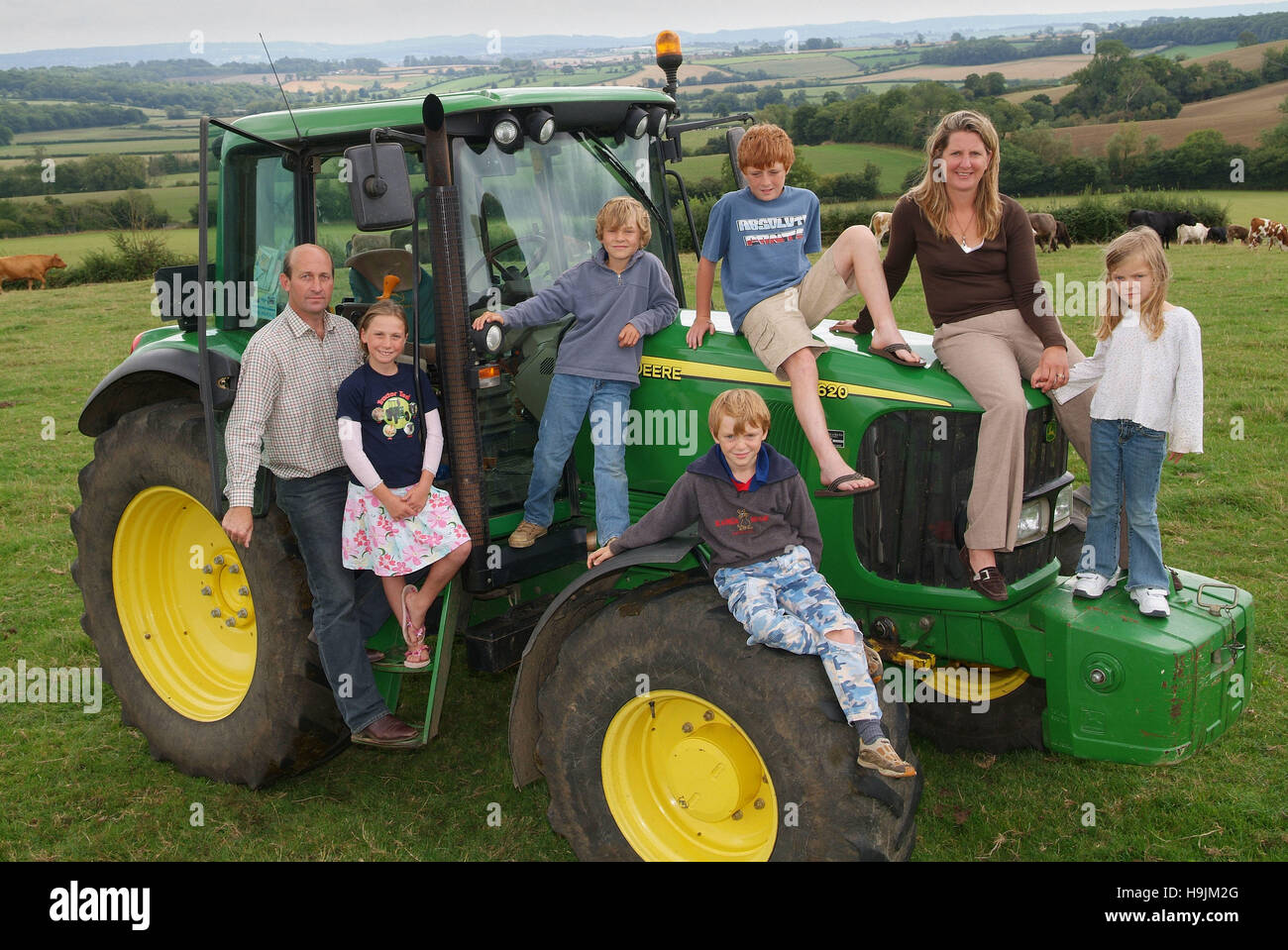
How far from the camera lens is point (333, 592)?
408 cm

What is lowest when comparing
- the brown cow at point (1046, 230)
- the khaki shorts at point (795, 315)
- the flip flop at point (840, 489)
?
the flip flop at point (840, 489)

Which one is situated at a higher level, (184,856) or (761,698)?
(761,698)

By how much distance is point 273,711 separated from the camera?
169 inches

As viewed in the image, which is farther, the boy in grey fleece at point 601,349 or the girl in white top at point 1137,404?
the boy in grey fleece at point 601,349

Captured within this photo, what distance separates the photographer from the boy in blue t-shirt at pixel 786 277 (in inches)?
147

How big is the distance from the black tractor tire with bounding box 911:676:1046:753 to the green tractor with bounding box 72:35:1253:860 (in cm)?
2

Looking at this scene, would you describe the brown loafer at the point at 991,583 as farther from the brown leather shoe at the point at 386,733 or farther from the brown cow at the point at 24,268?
the brown cow at the point at 24,268

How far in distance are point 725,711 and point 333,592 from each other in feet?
5.31

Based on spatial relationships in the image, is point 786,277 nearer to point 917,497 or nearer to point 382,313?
point 917,497

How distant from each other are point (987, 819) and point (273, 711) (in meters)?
2.79

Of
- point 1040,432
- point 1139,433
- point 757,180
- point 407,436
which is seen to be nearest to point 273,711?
point 407,436

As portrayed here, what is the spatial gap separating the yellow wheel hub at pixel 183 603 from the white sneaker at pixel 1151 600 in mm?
3517

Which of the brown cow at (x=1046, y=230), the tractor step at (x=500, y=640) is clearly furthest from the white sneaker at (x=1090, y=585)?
the brown cow at (x=1046, y=230)
